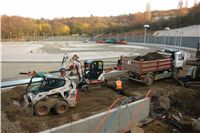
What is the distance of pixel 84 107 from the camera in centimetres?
936

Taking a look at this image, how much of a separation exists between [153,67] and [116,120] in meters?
6.44

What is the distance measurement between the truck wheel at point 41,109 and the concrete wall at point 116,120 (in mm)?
2411

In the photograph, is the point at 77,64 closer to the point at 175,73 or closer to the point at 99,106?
the point at 99,106

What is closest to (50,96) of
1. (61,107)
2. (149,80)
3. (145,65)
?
(61,107)

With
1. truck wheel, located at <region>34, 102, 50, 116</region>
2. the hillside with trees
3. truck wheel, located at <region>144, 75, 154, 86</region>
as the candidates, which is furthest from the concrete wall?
the hillside with trees

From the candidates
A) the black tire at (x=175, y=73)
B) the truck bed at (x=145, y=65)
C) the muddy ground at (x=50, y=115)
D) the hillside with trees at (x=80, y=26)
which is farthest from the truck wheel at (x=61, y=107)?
the hillside with trees at (x=80, y=26)

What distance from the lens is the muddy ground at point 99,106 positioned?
7.15 metres

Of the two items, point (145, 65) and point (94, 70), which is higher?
point (145, 65)

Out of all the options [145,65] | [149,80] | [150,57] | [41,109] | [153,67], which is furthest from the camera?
[150,57]

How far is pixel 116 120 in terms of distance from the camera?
7316 mm

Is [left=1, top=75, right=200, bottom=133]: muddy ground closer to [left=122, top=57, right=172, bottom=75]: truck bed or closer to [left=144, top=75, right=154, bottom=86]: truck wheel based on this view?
[left=144, top=75, right=154, bottom=86]: truck wheel

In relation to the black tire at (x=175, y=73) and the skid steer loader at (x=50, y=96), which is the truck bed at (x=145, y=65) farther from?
the skid steer loader at (x=50, y=96)

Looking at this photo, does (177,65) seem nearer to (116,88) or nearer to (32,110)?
(116,88)

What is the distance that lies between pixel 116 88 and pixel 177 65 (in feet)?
16.9
